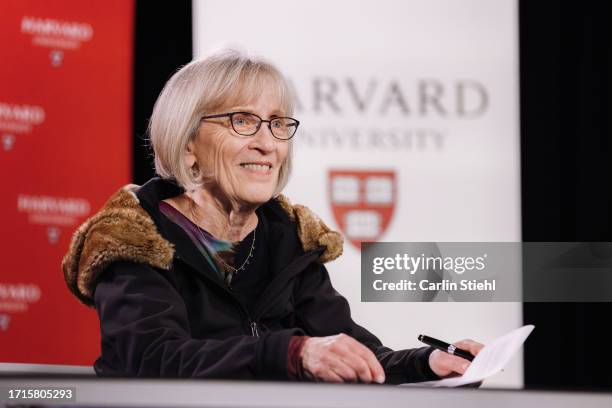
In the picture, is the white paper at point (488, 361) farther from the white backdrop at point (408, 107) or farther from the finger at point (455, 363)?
the white backdrop at point (408, 107)

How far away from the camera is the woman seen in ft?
5.59

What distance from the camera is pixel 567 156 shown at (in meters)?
2.56

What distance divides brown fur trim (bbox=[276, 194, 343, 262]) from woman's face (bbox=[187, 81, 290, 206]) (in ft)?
0.28

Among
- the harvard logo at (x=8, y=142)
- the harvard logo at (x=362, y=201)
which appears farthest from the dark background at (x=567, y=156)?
the harvard logo at (x=8, y=142)

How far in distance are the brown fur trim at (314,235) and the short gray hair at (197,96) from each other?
76 millimetres

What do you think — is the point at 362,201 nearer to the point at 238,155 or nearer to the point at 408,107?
the point at 408,107

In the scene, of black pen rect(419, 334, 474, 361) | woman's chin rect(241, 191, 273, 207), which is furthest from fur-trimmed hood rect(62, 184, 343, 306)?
black pen rect(419, 334, 474, 361)

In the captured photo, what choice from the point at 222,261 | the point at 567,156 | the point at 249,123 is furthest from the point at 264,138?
the point at 567,156

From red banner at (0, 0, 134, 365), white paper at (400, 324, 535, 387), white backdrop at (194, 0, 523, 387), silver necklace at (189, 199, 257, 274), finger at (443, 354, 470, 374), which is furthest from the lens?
white backdrop at (194, 0, 523, 387)

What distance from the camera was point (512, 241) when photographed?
2.38m

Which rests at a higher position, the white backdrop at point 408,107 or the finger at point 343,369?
the white backdrop at point 408,107

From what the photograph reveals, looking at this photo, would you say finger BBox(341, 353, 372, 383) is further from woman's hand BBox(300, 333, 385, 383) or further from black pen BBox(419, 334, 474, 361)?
black pen BBox(419, 334, 474, 361)

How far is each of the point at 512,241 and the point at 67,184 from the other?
3.94 ft

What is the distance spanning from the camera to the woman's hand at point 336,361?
1.68m
